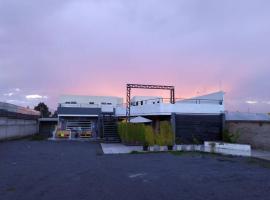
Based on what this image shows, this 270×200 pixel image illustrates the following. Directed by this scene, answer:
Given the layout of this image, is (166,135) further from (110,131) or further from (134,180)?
(134,180)

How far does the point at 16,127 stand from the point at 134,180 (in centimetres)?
2643

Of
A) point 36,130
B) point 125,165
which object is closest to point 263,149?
point 125,165

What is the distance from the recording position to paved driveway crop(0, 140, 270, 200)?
27.1 ft

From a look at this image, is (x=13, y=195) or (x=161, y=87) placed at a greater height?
(x=161, y=87)

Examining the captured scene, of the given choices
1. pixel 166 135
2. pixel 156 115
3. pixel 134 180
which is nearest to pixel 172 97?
pixel 156 115

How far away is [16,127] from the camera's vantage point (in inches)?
1340

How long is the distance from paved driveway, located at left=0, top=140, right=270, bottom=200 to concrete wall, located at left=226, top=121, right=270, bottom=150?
637cm

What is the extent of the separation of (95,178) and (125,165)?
3347mm

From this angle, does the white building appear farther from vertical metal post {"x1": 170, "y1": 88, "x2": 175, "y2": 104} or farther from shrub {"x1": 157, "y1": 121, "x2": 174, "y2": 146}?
shrub {"x1": 157, "y1": 121, "x2": 174, "y2": 146}

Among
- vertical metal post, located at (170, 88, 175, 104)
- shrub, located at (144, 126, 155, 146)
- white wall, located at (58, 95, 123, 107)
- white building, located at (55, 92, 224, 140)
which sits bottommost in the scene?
shrub, located at (144, 126, 155, 146)

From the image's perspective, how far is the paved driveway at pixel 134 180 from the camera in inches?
326

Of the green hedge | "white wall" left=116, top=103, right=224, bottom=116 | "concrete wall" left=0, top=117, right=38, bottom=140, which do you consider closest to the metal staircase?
"white wall" left=116, top=103, right=224, bottom=116

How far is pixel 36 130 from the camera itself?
43719 millimetres

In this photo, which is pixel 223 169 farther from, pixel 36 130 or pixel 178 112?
pixel 36 130
